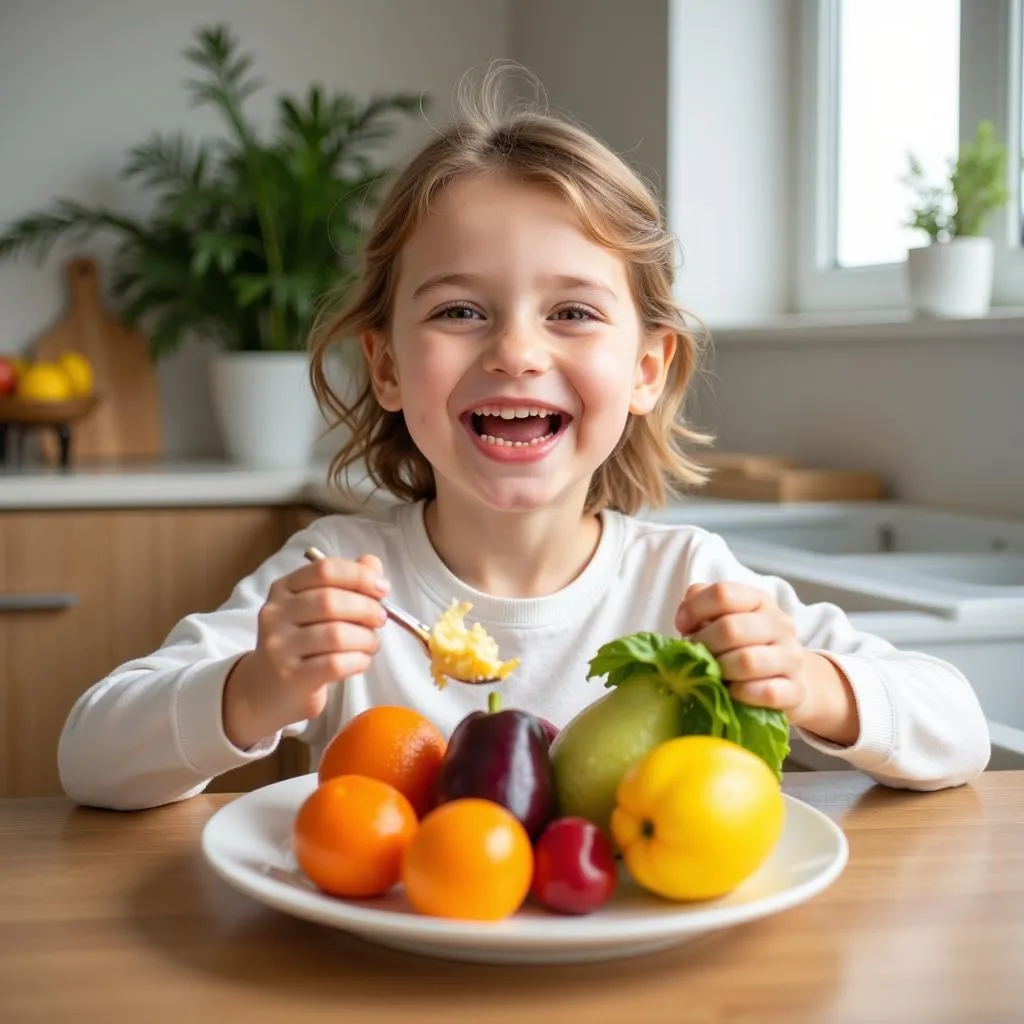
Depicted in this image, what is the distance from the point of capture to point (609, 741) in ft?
2.48

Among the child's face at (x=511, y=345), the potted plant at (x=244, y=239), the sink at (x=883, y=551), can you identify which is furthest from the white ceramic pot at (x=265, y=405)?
the child's face at (x=511, y=345)

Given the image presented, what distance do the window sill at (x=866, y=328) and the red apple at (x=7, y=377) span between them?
1332 millimetres

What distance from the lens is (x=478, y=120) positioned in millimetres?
1402

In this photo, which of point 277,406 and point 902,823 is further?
point 277,406

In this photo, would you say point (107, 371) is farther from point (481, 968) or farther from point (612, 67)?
point (481, 968)

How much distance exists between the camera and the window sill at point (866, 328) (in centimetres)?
203

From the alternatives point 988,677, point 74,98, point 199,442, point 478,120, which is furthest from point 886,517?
point 74,98

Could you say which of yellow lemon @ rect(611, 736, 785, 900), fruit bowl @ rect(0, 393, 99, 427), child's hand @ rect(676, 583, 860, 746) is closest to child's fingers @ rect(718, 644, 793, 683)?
child's hand @ rect(676, 583, 860, 746)

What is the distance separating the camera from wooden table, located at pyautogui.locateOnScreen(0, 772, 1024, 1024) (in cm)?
62

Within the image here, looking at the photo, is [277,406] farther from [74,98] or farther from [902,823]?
[902,823]

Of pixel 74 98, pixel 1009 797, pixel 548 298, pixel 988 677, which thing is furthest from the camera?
pixel 74 98

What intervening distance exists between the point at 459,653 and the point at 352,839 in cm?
18

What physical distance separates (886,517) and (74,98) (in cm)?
205

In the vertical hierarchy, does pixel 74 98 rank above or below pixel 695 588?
above
